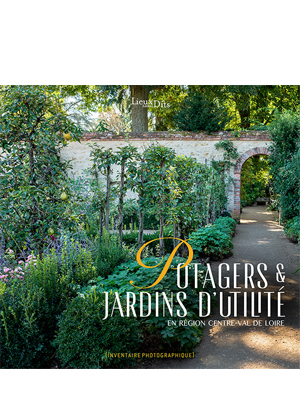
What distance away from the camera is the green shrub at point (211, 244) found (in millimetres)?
4489

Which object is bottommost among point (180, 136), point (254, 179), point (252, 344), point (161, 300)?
point (252, 344)

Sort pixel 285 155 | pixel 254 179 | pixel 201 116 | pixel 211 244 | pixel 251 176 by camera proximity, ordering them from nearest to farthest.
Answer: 1. pixel 211 244
2. pixel 285 155
3. pixel 201 116
4. pixel 251 176
5. pixel 254 179

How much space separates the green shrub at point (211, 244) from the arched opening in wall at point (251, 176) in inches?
145

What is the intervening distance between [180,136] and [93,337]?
7469 millimetres

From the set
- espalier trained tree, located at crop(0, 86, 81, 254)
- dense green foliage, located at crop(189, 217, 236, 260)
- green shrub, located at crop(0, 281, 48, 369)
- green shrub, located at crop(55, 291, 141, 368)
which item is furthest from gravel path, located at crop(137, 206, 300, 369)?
dense green foliage, located at crop(189, 217, 236, 260)

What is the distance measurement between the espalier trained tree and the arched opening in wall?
633 cm

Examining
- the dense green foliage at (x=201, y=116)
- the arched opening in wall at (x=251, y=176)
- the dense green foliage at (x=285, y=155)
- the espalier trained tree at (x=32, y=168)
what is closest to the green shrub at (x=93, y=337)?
the espalier trained tree at (x=32, y=168)

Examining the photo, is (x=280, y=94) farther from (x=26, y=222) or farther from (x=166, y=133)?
→ (x=26, y=222)

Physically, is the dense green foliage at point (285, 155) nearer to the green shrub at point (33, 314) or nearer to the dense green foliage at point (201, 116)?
the dense green foliage at point (201, 116)

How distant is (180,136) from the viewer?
348 inches

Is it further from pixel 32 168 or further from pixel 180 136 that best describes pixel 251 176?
pixel 32 168

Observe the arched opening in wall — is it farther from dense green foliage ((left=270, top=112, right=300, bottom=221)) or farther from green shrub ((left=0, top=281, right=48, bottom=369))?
green shrub ((left=0, top=281, right=48, bottom=369))

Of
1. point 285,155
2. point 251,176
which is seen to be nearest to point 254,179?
point 251,176

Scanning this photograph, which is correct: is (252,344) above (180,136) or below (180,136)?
below
